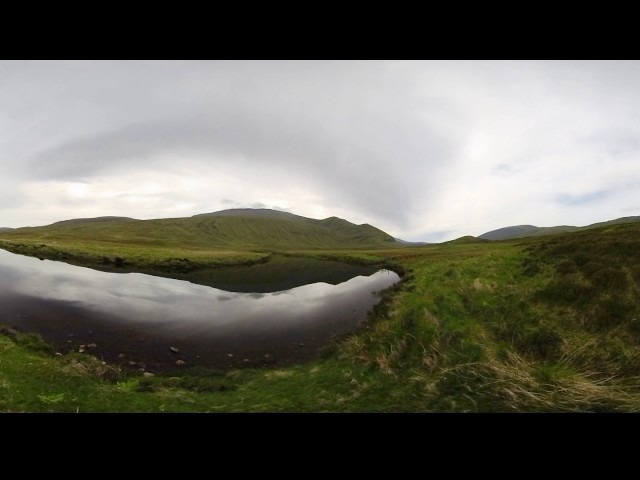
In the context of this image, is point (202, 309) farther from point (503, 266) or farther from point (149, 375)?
point (503, 266)

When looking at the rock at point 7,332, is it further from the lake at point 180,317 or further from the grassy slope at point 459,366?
the lake at point 180,317

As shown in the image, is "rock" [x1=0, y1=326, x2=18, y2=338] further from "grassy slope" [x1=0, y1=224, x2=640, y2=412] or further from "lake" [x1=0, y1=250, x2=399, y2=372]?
"lake" [x1=0, y1=250, x2=399, y2=372]

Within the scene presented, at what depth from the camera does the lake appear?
15.1 meters

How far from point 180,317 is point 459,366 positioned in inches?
761

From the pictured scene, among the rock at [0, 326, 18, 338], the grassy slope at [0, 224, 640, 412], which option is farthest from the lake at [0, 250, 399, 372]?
the grassy slope at [0, 224, 640, 412]

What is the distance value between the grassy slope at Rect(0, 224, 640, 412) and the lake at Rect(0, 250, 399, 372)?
2.57m

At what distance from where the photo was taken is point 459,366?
938 centimetres

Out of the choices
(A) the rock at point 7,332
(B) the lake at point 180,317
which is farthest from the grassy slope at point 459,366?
(B) the lake at point 180,317

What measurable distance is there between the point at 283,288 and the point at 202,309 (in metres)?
13.1

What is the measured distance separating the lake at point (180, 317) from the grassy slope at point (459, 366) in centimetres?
257
